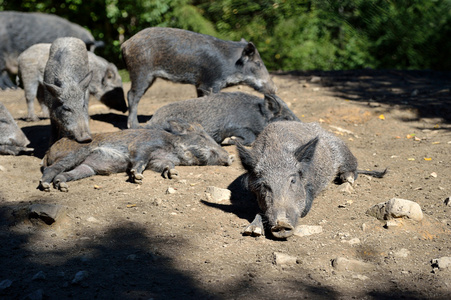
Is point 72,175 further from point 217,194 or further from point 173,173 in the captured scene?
point 217,194

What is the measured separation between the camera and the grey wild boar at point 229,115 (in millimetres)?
6504

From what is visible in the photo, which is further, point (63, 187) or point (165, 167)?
point (165, 167)

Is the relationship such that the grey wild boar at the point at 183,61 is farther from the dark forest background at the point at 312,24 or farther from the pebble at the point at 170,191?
the dark forest background at the point at 312,24

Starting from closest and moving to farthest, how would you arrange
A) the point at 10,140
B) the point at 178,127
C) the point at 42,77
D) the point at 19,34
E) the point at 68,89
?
the point at 68,89 → the point at 178,127 → the point at 10,140 → the point at 42,77 → the point at 19,34

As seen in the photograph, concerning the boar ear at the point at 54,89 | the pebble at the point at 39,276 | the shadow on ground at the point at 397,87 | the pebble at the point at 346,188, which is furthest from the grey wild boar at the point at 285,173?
the shadow on ground at the point at 397,87

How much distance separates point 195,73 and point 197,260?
13.8 feet

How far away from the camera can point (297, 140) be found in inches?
176

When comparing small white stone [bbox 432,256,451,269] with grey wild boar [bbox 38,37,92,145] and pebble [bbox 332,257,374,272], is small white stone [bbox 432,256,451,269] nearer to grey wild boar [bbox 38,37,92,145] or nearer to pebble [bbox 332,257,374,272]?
pebble [bbox 332,257,374,272]

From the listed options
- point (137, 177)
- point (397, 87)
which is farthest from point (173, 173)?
point (397, 87)

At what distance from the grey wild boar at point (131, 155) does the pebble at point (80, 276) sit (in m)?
2.01

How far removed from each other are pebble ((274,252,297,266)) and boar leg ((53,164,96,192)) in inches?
92.1

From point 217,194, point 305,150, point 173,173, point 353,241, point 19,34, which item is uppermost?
point 305,150

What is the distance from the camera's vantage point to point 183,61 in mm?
7156

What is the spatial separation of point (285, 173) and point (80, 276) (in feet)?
5.51
